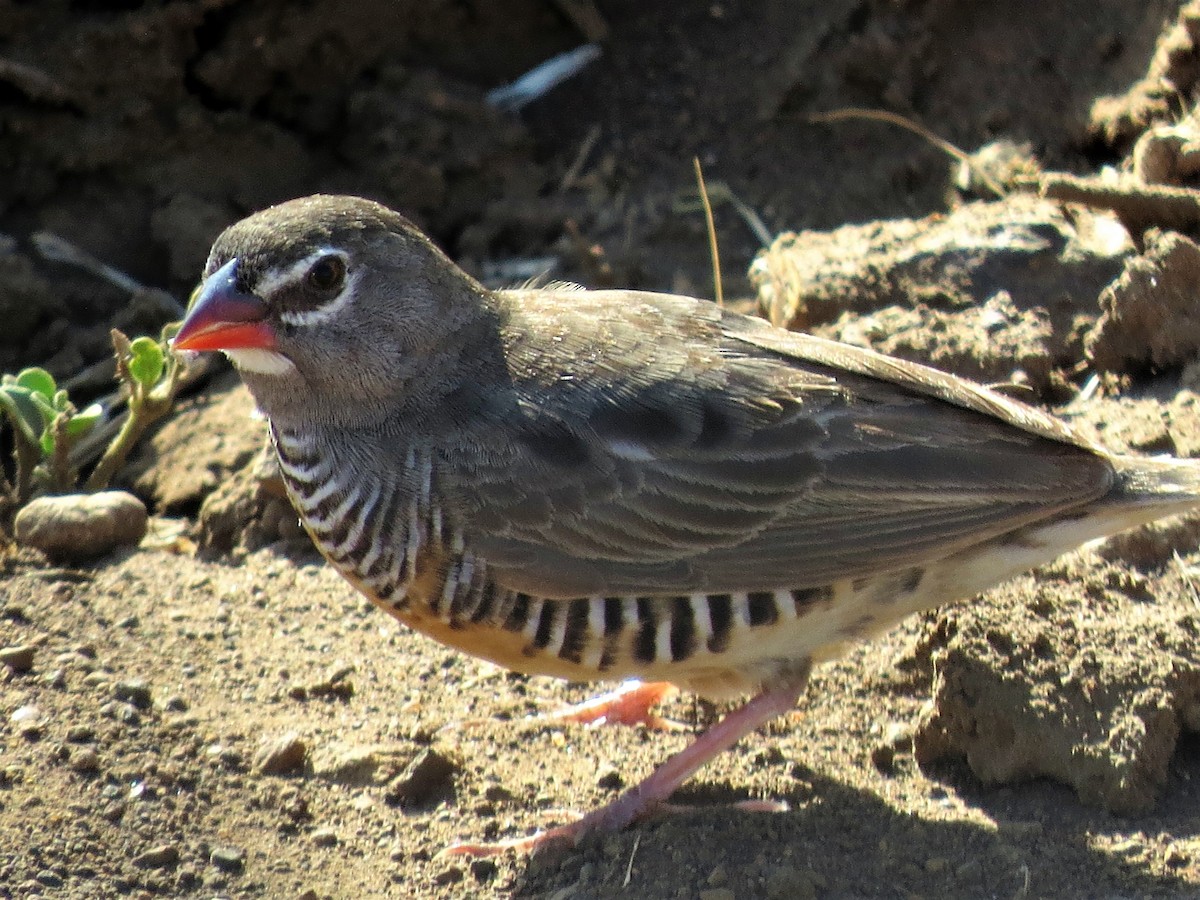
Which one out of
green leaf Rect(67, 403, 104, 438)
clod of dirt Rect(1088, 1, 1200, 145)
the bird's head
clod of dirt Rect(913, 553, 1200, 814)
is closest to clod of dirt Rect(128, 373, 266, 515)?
green leaf Rect(67, 403, 104, 438)

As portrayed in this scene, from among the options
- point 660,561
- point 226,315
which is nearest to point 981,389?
point 660,561

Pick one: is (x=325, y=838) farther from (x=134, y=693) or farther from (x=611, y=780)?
(x=611, y=780)

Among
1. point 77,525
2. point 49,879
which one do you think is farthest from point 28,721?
point 77,525

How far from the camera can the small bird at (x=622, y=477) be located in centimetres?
473

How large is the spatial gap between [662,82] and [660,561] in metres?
4.58

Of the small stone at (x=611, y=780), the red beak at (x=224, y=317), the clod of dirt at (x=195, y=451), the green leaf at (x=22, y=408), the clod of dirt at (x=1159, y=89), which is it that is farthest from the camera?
the clod of dirt at (x=1159, y=89)

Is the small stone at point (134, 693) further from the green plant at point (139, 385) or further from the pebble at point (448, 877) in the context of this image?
the green plant at point (139, 385)

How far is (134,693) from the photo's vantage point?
204 inches

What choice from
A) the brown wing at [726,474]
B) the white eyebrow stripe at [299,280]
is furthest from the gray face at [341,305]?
the brown wing at [726,474]

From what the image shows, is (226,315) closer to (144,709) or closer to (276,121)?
(144,709)

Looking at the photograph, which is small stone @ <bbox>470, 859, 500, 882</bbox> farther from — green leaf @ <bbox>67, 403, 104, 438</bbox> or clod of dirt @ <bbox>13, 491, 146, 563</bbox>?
green leaf @ <bbox>67, 403, 104, 438</bbox>

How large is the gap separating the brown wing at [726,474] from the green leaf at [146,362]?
1783 mm

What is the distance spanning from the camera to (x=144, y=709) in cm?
516

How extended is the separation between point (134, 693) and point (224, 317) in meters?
1.39
